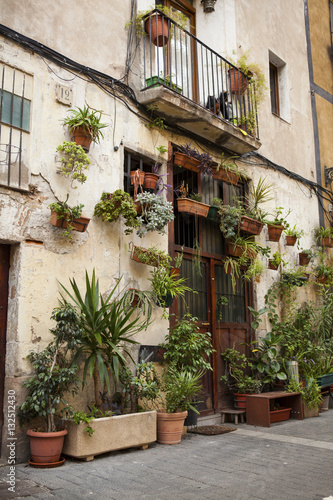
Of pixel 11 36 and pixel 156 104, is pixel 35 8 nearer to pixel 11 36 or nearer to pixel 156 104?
pixel 11 36

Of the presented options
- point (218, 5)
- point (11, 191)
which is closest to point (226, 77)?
point (218, 5)

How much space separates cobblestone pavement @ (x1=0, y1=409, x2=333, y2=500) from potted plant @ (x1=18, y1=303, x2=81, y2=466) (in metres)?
0.19

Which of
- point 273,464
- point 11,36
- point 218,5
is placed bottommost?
point 273,464

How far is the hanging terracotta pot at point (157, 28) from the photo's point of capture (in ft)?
22.1

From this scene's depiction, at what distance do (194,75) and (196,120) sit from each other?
151 centimetres

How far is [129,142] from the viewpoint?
6.49 m

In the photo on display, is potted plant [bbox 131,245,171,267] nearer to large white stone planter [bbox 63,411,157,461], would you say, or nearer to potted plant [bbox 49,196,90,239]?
potted plant [bbox 49,196,90,239]

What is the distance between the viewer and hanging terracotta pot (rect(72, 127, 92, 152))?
5.57 metres

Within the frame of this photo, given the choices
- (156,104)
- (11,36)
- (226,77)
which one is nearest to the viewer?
(11,36)

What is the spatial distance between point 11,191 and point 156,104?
2.61 meters

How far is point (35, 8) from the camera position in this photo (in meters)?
5.54

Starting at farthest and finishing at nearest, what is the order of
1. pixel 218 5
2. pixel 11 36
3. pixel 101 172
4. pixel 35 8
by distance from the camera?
pixel 218 5
pixel 101 172
pixel 35 8
pixel 11 36

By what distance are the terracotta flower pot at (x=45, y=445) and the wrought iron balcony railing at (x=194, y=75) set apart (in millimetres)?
4653

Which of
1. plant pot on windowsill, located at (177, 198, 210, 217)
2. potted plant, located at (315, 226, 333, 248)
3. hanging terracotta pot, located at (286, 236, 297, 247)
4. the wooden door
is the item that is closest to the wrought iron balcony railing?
plant pot on windowsill, located at (177, 198, 210, 217)
